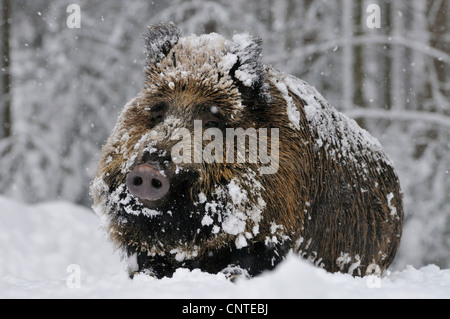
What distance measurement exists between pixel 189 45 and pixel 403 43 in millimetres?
7743

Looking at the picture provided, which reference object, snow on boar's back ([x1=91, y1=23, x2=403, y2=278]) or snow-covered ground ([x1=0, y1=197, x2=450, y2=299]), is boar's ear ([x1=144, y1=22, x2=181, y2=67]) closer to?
snow on boar's back ([x1=91, y1=23, x2=403, y2=278])

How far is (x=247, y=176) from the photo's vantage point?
13.3ft

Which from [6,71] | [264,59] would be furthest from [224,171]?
[6,71]

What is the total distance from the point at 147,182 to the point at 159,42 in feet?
4.59

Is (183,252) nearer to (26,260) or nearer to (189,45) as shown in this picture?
(189,45)

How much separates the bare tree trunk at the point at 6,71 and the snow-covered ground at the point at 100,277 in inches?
162

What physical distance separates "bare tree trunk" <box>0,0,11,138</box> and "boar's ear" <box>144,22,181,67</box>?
32.5 feet

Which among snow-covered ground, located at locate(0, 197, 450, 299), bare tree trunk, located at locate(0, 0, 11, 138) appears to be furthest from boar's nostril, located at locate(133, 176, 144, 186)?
bare tree trunk, located at locate(0, 0, 11, 138)

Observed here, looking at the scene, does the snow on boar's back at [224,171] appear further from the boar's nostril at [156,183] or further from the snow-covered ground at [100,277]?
the snow-covered ground at [100,277]

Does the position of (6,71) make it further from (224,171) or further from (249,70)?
(224,171)

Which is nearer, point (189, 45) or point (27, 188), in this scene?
point (189, 45)

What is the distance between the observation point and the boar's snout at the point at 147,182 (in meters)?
3.49
